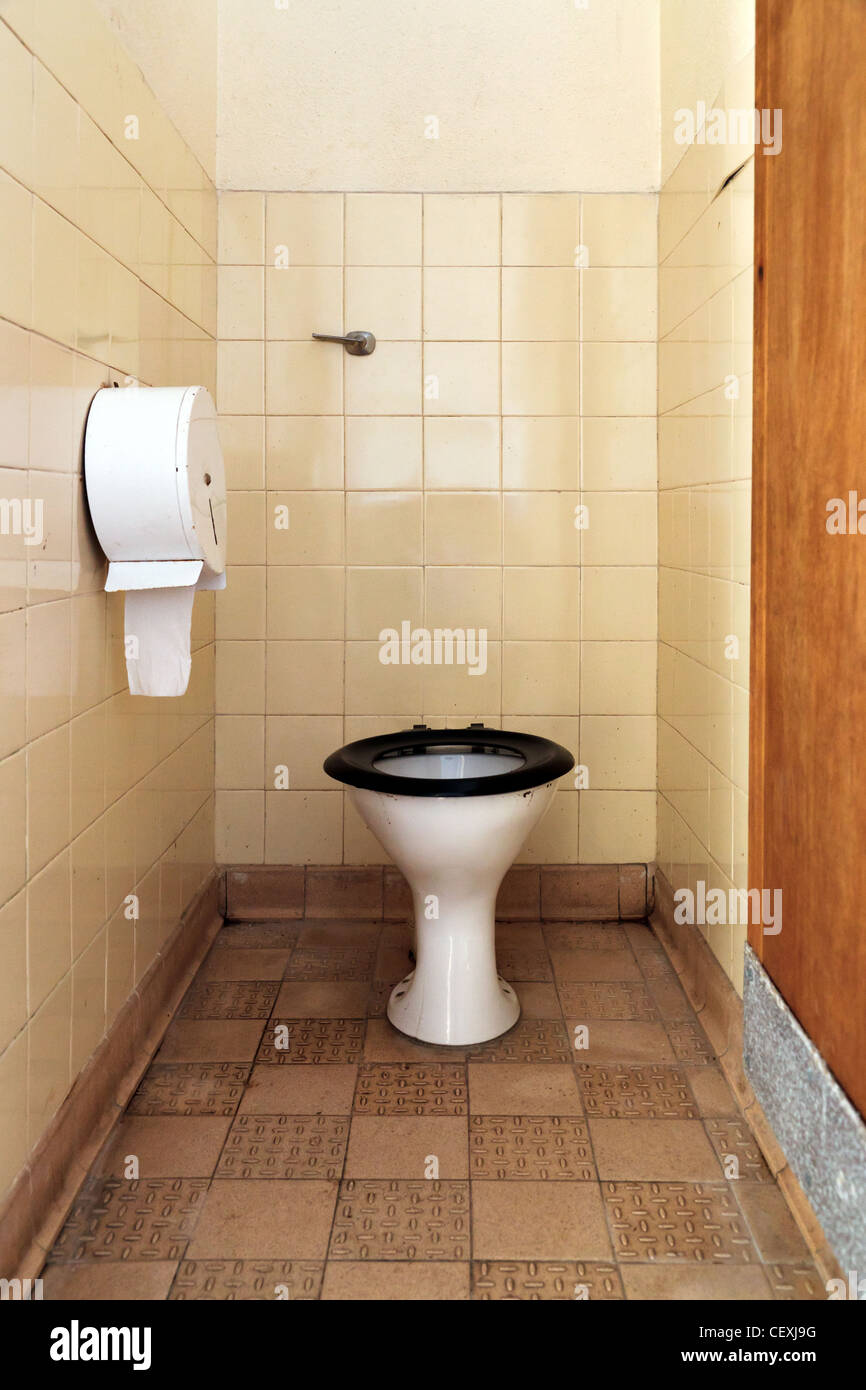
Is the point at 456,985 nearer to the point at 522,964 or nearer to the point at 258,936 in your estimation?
the point at 522,964

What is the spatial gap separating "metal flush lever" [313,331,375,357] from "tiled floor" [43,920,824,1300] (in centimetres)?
149

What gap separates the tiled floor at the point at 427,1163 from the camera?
1.35m

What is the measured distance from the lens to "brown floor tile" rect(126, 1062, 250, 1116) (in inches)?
69.4

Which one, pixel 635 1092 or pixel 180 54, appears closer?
pixel 635 1092

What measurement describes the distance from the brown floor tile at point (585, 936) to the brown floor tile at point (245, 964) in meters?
0.64

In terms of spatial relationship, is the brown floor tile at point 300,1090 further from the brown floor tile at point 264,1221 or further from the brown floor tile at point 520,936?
the brown floor tile at point 520,936

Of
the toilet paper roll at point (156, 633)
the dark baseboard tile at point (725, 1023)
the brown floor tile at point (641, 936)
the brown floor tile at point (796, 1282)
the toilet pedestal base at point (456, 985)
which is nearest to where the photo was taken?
the brown floor tile at point (796, 1282)

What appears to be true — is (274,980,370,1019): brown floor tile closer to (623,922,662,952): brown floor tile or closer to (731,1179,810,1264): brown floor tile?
(623,922,662,952): brown floor tile

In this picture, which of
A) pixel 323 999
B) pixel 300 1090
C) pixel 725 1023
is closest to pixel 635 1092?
pixel 725 1023

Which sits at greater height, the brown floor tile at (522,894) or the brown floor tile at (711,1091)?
the brown floor tile at (522,894)

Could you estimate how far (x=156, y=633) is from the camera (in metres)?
1.74

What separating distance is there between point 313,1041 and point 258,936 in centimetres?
58

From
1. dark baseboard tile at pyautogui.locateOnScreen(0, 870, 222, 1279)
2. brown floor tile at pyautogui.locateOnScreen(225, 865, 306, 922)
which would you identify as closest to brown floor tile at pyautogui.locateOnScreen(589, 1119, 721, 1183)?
dark baseboard tile at pyautogui.locateOnScreen(0, 870, 222, 1279)

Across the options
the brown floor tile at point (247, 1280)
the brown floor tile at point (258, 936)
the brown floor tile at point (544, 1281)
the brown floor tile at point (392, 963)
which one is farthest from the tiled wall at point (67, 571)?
the brown floor tile at point (544, 1281)
